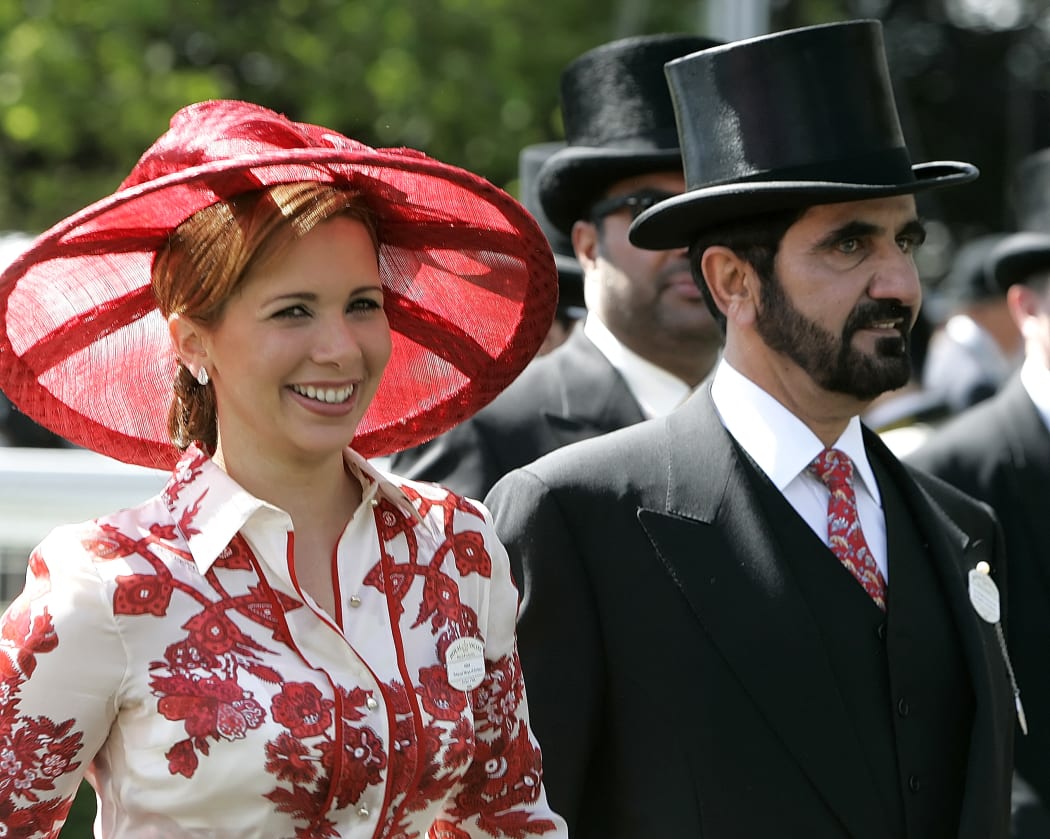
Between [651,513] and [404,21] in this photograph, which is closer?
[651,513]

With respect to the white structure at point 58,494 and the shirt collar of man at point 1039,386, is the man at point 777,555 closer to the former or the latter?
the shirt collar of man at point 1039,386

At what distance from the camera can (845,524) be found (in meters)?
3.38

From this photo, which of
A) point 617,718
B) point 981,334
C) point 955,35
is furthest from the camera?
point 955,35

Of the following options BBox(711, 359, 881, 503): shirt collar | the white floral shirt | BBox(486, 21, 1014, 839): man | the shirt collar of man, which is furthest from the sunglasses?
the white floral shirt

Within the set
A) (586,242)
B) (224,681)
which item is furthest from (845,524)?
(586,242)

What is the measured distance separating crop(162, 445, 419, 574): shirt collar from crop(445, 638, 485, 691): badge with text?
33cm

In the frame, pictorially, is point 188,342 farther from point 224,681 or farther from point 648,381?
point 648,381

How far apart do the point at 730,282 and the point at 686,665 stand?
82cm

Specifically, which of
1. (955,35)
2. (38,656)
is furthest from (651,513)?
(955,35)

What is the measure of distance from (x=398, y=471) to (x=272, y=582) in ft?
7.48

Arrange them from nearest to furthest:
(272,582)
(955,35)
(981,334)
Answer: (272,582), (981,334), (955,35)

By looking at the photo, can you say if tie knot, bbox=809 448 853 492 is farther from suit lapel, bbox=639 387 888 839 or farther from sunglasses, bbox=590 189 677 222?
sunglasses, bbox=590 189 677 222

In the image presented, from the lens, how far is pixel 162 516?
274 cm

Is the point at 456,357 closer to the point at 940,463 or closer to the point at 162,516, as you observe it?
the point at 162,516
